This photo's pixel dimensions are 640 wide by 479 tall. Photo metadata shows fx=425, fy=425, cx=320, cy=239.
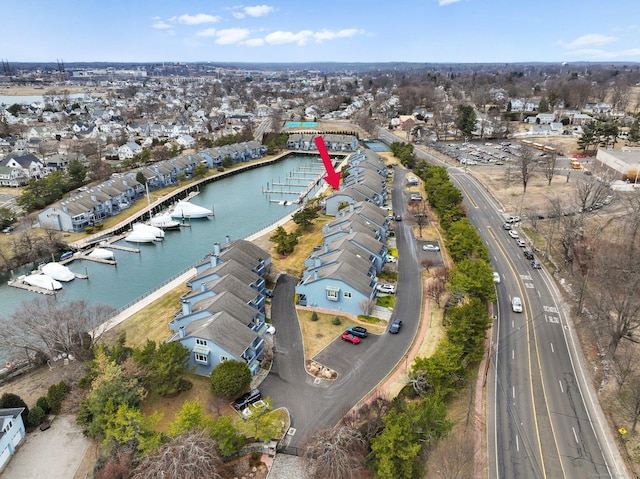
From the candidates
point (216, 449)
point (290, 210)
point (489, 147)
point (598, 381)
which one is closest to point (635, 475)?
point (598, 381)

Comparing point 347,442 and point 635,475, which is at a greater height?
point 347,442

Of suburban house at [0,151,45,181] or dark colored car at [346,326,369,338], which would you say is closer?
dark colored car at [346,326,369,338]

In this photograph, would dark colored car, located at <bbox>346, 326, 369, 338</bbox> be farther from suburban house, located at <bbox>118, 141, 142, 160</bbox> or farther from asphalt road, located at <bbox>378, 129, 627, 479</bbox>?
suburban house, located at <bbox>118, 141, 142, 160</bbox>

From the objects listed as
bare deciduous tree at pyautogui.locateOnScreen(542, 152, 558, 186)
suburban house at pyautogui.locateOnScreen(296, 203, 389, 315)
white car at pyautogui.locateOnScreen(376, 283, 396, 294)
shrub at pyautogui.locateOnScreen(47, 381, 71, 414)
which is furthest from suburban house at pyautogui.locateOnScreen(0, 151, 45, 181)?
bare deciduous tree at pyautogui.locateOnScreen(542, 152, 558, 186)

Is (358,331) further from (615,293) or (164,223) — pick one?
(164,223)

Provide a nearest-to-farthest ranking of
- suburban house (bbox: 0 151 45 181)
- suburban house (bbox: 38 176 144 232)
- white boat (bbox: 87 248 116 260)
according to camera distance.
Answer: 1. white boat (bbox: 87 248 116 260)
2. suburban house (bbox: 38 176 144 232)
3. suburban house (bbox: 0 151 45 181)

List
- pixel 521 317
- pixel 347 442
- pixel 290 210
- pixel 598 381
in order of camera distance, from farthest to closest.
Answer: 1. pixel 290 210
2. pixel 521 317
3. pixel 598 381
4. pixel 347 442

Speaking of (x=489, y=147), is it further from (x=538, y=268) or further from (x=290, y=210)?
(x=538, y=268)

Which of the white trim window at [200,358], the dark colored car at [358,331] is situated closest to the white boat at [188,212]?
the white trim window at [200,358]
